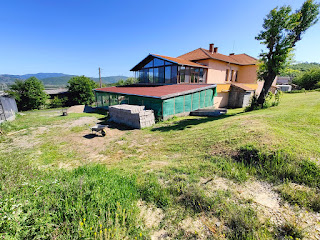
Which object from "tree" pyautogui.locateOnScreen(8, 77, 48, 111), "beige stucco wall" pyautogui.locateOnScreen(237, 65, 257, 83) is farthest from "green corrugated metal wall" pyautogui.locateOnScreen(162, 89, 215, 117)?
"tree" pyautogui.locateOnScreen(8, 77, 48, 111)

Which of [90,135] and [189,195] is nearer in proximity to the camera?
[189,195]

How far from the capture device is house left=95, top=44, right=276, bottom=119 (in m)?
14.2

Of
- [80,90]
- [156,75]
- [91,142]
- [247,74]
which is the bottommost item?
[91,142]

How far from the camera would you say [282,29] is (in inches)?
448

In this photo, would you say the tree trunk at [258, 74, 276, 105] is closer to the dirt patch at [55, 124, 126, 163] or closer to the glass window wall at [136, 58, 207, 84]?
the glass window wall at [136, 58, 207, 84]

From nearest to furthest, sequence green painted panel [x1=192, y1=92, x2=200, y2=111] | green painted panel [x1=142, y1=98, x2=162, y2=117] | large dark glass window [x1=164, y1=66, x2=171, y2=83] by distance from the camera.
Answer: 1. green painted panel [x1=142, y1=98, x2=162, y2=117]
2. green painted panel [x1=192, y1=92, x2=200, y2=111]
3. large dark glass window [x1=164, y1=66, x2=171, y2=83]

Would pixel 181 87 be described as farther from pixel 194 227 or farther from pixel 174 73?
pixel 194 227

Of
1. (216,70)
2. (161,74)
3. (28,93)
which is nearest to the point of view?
(161,74)

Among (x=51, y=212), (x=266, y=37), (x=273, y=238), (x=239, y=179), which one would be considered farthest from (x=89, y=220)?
(x=266, y=37)

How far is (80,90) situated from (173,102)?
27.2m

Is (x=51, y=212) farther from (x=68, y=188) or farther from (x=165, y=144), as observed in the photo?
(x=165, y=144)

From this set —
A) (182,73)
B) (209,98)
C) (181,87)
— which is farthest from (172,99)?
(209,98)

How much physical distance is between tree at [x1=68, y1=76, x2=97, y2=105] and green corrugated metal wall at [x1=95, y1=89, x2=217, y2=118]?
1574 centimetres

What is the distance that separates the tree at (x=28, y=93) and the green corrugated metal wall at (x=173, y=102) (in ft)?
64.5
